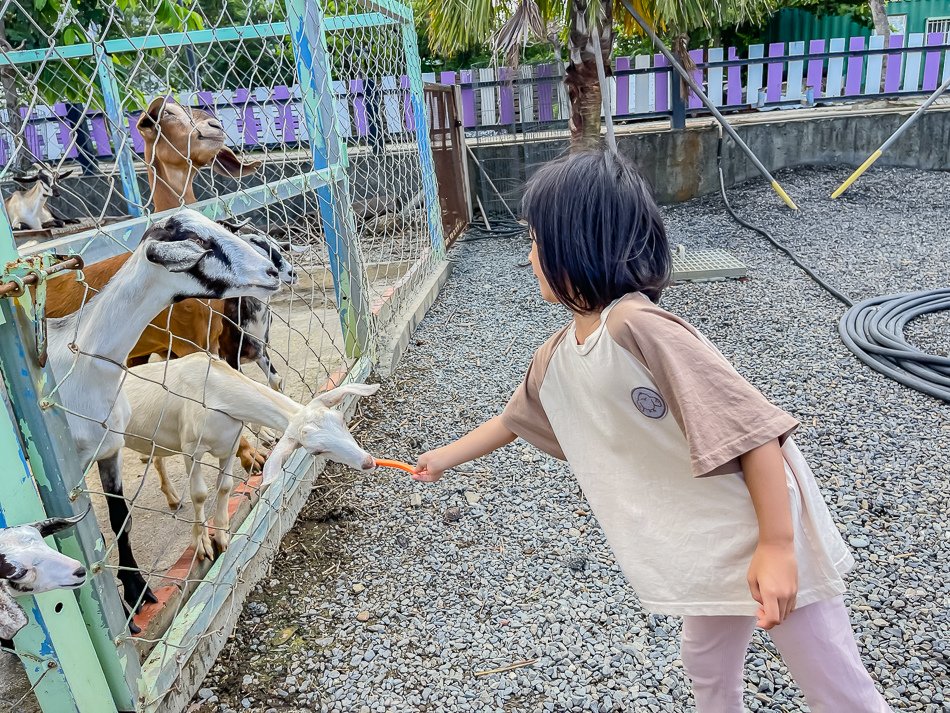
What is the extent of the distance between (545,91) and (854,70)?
583cm

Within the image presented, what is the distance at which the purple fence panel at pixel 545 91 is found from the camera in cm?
875

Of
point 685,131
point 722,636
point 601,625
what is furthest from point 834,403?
point 685,131

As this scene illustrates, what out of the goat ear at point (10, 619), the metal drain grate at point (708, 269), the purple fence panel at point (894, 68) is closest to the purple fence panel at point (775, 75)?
the purple fence panel at point (894, 68)

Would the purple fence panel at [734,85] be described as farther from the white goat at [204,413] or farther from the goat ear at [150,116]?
the white goat at [204,413]

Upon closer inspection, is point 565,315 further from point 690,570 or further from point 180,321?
point 690,570

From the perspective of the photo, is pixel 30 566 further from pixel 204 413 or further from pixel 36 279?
pixel 204 413

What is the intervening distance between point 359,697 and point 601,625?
0.78m

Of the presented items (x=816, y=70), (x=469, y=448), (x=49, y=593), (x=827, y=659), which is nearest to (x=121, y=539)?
(x=49, y=593)

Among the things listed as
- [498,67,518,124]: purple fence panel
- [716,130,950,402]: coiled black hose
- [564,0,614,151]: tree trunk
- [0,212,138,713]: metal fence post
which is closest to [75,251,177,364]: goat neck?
[0,212,138,713]: metal fence post

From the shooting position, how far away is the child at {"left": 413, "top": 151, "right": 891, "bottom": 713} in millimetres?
1217

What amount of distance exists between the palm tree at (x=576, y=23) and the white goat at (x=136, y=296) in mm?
5687

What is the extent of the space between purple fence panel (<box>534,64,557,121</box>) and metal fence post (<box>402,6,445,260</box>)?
253cm

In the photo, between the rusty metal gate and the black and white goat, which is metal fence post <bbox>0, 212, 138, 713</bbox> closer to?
the black and white goat

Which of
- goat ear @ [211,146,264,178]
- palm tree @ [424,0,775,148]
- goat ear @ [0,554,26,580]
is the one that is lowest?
goat ear @ [0,554,26,580]
